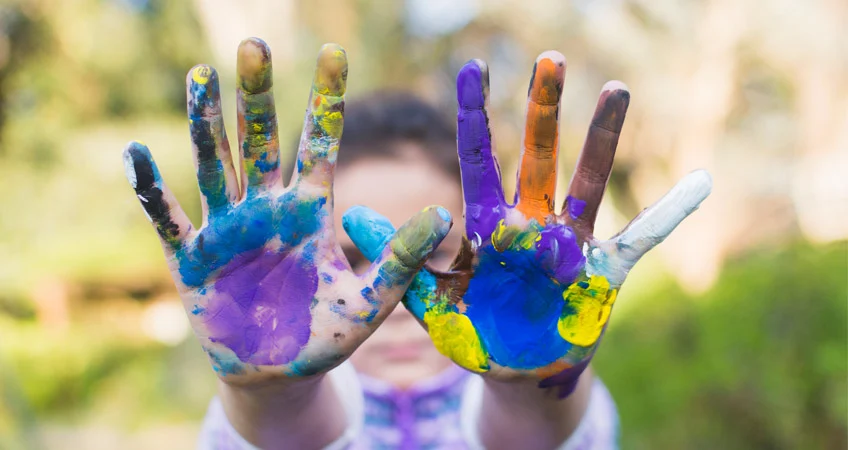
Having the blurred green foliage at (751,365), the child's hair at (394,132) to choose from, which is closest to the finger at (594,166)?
the child's hair at (394,132)

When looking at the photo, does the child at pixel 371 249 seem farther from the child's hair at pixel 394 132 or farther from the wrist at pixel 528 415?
the child's hair at pixel 394 132

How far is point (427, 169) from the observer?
1569mm

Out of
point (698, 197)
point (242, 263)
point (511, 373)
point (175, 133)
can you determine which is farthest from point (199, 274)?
point (175, 133)

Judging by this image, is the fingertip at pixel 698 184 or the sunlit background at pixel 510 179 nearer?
the fingertip at pixel 698 184

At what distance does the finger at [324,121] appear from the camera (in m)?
0.90

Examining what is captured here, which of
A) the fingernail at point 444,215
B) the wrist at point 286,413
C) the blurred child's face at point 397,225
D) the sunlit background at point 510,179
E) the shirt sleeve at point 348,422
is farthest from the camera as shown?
the sunlit background at point 510,179

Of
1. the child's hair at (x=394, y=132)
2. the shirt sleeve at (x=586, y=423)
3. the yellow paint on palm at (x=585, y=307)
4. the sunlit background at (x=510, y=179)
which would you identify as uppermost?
the yellow paint on palm at (x=585, y=307)

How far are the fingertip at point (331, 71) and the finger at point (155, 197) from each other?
0.27m

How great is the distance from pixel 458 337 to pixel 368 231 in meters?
0.22

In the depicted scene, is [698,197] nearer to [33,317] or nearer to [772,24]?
[772,24]

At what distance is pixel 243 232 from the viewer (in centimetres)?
91

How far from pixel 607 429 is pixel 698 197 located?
1.95ft

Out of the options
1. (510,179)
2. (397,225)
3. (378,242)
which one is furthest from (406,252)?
(510,179)

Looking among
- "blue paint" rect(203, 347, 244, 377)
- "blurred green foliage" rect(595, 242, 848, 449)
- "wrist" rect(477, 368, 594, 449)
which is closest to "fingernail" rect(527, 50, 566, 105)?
"wrist" rect(477, 368, 594, 449)
